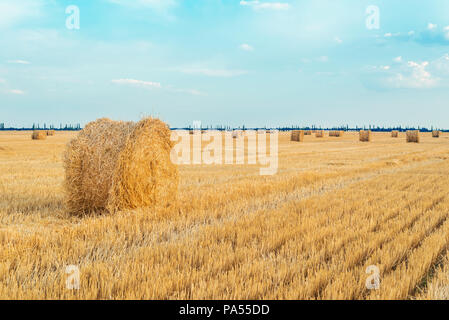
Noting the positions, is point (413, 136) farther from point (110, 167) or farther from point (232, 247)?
point (232, 247)

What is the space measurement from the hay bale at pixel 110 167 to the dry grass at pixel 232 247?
455 mm

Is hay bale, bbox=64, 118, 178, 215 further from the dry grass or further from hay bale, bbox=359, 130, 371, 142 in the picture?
hay bale, bbox=359, 130, 371, 142

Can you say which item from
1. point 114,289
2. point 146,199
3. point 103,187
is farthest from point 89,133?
point 114,289

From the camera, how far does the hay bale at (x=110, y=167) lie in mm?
7250

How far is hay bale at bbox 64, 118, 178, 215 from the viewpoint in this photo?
23.8 feet

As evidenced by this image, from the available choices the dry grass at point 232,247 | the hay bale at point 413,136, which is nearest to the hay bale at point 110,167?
the dry grass at point 232,247

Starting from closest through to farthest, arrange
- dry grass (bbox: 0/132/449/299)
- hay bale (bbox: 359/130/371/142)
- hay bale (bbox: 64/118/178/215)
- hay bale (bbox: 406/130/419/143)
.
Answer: dry grass (bbox: 0/132/449/299) < hay bale (bbox: 64/118/178/215) < hay bale (bbox: 406/130/419/143) < hay bale (bbox: 359/130/371/142)

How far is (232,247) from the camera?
4.84 m

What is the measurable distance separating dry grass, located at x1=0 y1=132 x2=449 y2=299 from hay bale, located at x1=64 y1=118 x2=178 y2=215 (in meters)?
0.46

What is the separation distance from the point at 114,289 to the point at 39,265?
123cm

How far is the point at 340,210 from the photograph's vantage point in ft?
23.3

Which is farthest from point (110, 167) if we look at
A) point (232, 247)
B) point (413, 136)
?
point (413, 136)

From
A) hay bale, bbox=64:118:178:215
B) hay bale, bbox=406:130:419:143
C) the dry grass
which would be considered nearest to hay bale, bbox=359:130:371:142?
hay bale, bbox=406:130:419:143

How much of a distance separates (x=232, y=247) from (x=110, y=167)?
3.49 metres
